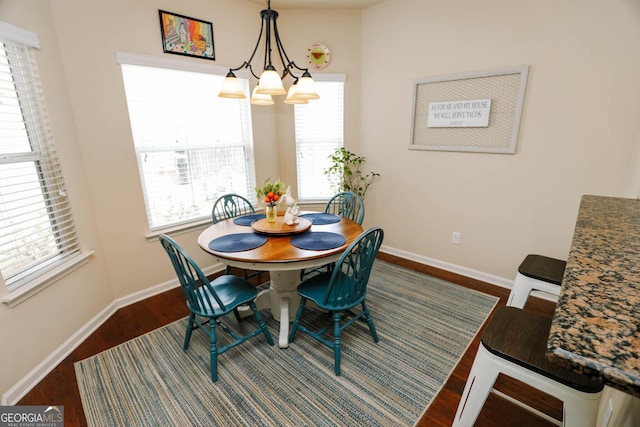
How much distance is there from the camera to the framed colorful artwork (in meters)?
2.62

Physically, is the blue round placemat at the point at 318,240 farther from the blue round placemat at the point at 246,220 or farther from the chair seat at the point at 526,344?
the chair seat at the point at 526,344

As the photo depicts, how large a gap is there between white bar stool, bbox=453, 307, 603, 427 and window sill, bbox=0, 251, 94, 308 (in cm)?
251

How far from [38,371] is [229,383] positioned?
1254 mm

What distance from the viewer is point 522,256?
2766 millimetres

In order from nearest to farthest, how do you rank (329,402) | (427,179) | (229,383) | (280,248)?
(329,402) → (229,383) → (280,248) → (427,179)

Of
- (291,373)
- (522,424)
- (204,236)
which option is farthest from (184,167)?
(522,424)

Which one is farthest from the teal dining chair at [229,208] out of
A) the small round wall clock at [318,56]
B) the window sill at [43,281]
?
the small round wall clock at [318,56]

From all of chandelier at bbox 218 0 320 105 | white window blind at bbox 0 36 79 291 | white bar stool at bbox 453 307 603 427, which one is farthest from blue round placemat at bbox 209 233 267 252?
white bar stool at bbox 453 307 603 427

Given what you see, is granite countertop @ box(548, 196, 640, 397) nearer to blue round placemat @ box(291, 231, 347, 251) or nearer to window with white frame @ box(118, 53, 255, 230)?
blue round placemat @ box(291, 231, 347, 251)

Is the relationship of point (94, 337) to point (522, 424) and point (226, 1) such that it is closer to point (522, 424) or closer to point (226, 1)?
point (522, 424)

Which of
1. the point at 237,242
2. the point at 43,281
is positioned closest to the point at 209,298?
the point at 237,242

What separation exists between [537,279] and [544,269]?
12 centimetres

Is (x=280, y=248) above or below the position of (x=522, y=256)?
above

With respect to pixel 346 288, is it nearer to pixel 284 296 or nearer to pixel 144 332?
pixel 284 296
